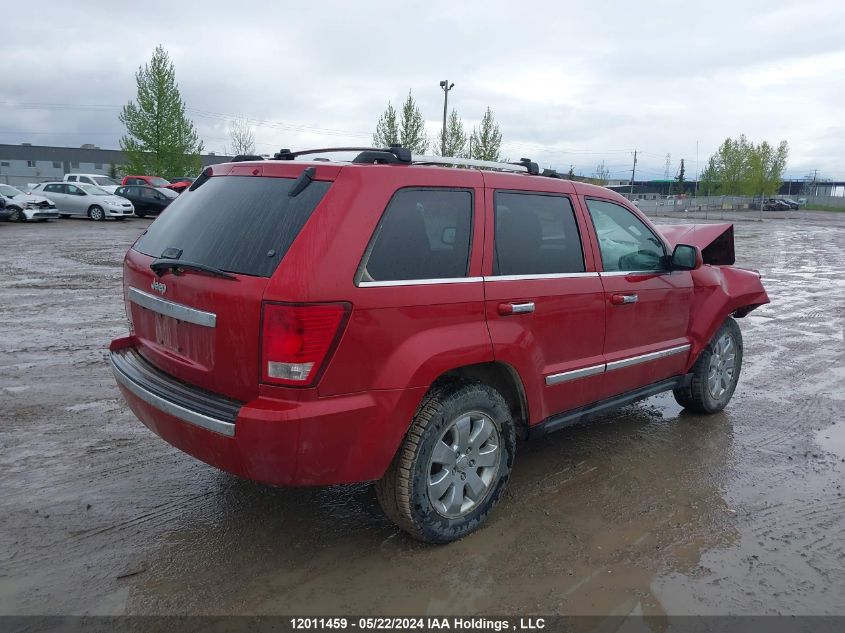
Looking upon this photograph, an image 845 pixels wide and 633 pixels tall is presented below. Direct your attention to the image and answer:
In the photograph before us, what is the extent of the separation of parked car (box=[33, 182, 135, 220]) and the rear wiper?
25.6 meters

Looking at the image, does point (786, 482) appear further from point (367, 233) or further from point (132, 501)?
point (132, 501)

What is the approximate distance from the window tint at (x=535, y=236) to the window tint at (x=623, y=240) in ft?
0.88

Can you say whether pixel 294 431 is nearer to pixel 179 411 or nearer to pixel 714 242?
pixel 179 411

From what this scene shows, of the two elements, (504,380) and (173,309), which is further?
(504,380)

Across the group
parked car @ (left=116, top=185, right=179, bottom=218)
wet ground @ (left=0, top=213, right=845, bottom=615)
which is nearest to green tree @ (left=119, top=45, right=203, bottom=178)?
parked car @ (left=116, top=185, right=179, bottom=218)

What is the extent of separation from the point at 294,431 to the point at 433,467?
2.80 ft

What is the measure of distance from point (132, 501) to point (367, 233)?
2.10 metres

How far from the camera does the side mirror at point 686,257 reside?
4.56 m

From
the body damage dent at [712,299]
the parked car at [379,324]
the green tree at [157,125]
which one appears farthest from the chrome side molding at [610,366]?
the green tree at [157,125]

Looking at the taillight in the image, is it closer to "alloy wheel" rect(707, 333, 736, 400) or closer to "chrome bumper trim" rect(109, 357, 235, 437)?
"chrome bumper trim" rect(109, 357, 235, 437)

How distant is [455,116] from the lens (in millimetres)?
42750

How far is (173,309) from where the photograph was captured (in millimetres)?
3189

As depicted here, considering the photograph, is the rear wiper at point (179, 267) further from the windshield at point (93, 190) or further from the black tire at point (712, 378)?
the windshield at point (93, 190)

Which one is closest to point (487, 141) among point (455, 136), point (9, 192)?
point (455, 136)
